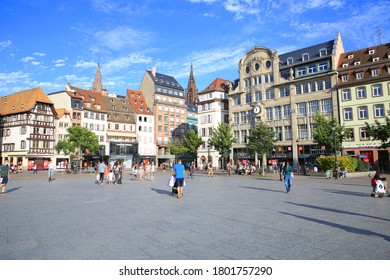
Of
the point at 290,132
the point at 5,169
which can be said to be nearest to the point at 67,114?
the point at 290,132

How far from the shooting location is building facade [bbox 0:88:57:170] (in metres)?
53.1

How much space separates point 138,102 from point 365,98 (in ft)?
167

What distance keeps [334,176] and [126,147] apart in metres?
48.5

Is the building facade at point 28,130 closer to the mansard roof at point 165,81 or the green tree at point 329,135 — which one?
the mansard roof at point 165,81

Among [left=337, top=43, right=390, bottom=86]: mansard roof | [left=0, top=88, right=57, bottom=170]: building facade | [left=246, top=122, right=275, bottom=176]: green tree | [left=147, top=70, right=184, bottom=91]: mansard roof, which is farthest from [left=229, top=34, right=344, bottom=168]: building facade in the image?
[left=0, top=88, right=57, bottom=170]: building facade

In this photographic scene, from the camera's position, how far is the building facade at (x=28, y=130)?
5306cm

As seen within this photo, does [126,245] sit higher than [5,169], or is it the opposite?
[5,169]

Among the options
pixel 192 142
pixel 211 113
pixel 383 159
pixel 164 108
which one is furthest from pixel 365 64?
pixel 164 108

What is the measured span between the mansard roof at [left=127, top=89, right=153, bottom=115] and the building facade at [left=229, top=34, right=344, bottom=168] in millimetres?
24164

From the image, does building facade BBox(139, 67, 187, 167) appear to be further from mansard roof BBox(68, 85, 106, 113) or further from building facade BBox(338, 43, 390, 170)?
building facade BBox(338, 43, 390, 170)

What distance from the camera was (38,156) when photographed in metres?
54.0

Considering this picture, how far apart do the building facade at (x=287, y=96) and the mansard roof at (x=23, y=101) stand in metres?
37.9

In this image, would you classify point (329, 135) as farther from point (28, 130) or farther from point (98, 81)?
point (98, 81)
